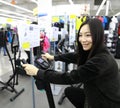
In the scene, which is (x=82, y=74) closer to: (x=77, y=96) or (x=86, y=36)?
(x=86, y=36)

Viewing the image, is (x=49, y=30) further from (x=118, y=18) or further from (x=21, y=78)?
(x=118, y=18)

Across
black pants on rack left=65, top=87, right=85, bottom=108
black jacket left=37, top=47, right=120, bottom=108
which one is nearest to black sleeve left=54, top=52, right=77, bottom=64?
black pants on rack left=65, top=87, right=85, bottom=108

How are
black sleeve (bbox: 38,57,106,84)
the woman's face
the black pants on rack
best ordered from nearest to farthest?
black sleeve (bbox: 38,57,106,84) → the woman's face → the black pants on rack

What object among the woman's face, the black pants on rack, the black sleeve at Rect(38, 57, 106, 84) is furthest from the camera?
the black pants on rack

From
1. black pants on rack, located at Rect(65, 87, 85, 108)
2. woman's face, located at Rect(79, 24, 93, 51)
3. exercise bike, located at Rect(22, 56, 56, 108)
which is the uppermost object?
woman's face, located at Rect(79, 24, 93, 51)

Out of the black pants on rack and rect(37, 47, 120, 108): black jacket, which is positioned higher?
rect(37, 47, 120, 108): black jacket

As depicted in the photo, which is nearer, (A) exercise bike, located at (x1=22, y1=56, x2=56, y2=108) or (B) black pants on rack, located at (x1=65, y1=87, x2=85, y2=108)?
(A) exercise bike, located at (x1=22, y1=56, x2=56, y2=108)

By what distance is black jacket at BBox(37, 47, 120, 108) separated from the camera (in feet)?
3.82

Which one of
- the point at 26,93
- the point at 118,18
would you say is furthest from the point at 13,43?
the point at 118,18

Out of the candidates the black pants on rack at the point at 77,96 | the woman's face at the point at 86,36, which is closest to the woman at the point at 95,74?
the woman's face at the point at 86,36

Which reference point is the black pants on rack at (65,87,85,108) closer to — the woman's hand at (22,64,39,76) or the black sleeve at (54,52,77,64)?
the black sleeve at (54,52,77,64)

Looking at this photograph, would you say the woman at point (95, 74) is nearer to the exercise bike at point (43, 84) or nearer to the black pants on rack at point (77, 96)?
the exercise bike at point (43, 84)

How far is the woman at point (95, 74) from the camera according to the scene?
1.17 metres

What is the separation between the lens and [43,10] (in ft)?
11.6
